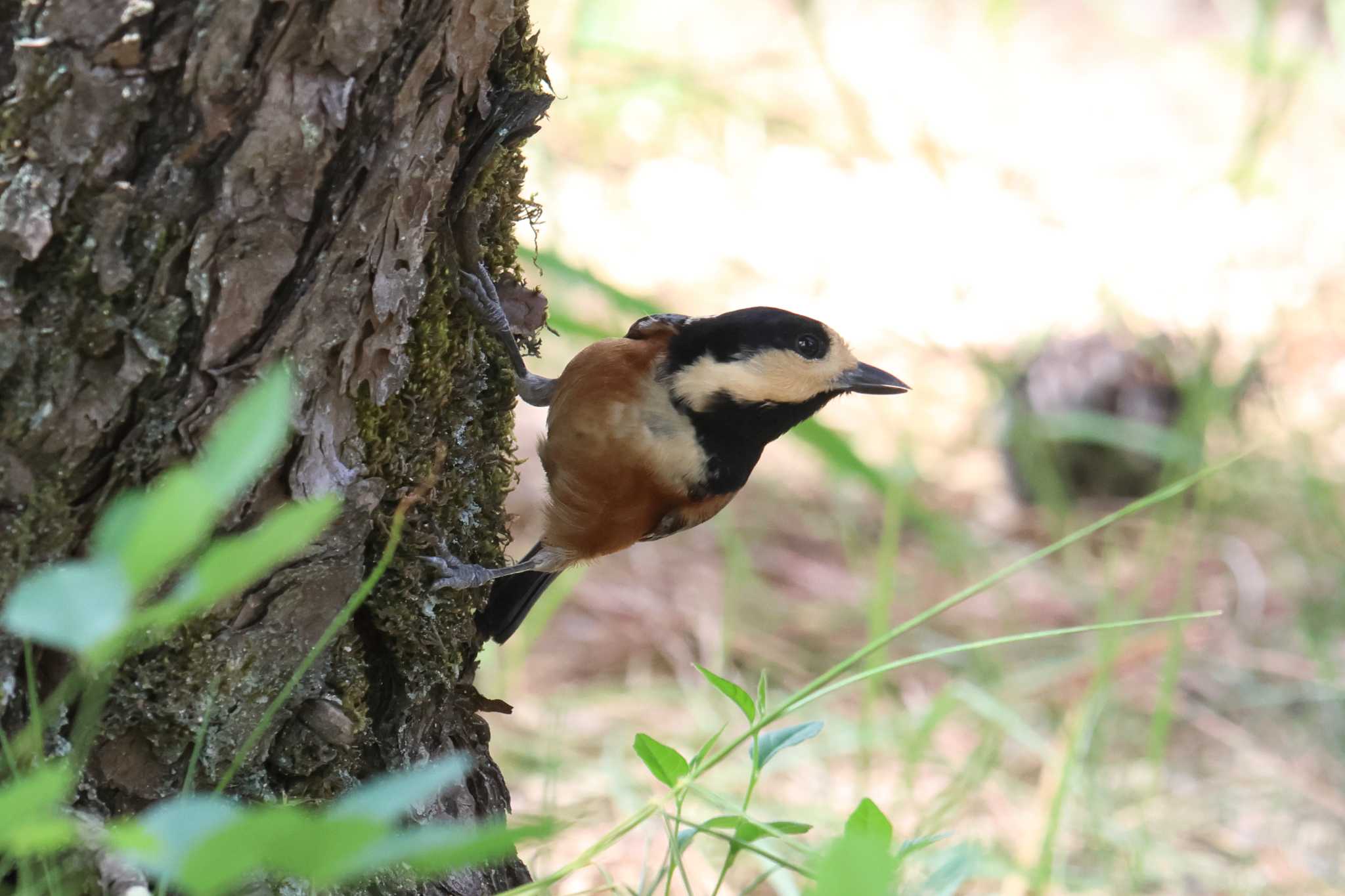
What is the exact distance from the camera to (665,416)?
2.40 m

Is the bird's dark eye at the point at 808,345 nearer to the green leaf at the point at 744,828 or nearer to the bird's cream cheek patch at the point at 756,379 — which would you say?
the bird's cream cheek patch at the point at 756,379

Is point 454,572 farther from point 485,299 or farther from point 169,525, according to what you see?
point 169,525

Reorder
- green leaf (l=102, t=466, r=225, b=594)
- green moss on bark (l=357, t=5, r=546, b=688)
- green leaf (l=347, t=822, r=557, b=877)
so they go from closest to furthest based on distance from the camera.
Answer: green leaf (l=102, t=466, r=225, b=594) < green leaf (l=347, t=822, r=557, b=877) < green moss on bark (l=357, t=5, r=546, b=688)

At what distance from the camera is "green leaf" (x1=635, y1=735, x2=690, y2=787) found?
127cm

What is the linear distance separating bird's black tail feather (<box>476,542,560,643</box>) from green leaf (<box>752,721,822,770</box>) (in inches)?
44.5

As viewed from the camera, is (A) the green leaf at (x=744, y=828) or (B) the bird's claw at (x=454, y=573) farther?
(B) the bird's claw at (x=454, y=573)

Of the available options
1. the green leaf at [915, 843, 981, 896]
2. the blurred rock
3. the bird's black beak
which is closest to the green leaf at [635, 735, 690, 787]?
the green leaf at [915, 843, 981, 896]

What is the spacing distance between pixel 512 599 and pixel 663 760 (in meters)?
1.30

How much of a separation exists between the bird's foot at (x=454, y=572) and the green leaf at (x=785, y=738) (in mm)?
584

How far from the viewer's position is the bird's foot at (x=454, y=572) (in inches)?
69.1

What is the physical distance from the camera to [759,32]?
26.3 feet

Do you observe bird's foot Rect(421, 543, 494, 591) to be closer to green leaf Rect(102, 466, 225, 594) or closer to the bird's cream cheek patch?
the bird's cream cheek patch

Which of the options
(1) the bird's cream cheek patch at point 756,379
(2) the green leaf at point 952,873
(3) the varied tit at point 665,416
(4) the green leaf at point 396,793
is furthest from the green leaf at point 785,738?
(1) the bird's cream cheek patch at point 756,379

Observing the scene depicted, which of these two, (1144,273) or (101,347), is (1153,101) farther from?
(101,347)
